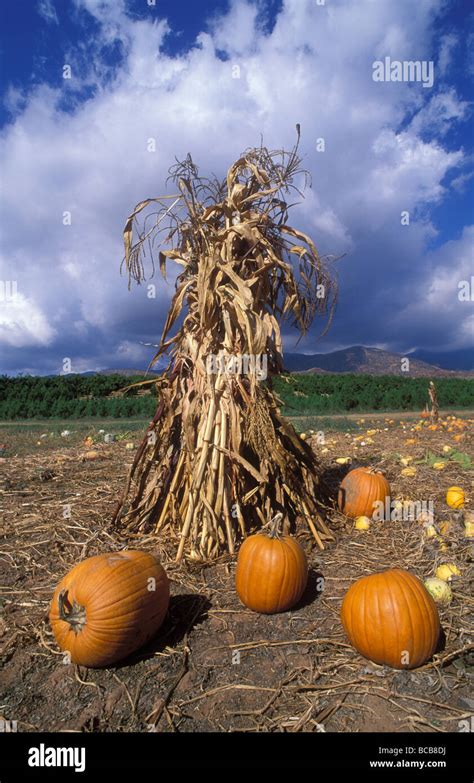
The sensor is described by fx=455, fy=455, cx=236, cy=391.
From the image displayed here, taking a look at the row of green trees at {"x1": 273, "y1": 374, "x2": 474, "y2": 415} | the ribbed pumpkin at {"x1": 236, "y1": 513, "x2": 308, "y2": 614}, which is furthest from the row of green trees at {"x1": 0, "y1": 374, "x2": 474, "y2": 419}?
the ribbed pumpkin at {"x1": 236, "y1": 513, "x2": 308, "y2": 614}

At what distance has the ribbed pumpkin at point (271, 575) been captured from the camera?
3.11m

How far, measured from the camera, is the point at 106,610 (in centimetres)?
257

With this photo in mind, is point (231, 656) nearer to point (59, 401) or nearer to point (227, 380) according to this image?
point (227, 380)

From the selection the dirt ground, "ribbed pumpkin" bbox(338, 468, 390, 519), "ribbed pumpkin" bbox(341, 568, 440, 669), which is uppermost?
"ribbed pumpkin" bbox(338, 468, 390, 519)

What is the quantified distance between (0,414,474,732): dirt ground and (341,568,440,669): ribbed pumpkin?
0.09m

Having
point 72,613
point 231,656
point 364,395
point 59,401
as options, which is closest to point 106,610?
point 72,613

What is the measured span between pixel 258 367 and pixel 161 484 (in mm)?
1525

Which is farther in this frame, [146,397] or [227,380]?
[146,397]

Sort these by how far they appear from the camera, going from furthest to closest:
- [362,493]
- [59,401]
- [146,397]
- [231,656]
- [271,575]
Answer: [146,397], [59,401], [362,493], [271,575], [231,656]

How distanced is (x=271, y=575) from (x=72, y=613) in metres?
1.28

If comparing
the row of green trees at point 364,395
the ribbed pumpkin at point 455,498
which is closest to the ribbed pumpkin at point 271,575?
the ribbed pumpkin at point 455,498

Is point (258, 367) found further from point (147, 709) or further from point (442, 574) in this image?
point (147, 709)

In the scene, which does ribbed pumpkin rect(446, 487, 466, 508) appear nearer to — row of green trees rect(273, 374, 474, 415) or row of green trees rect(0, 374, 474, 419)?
row of green trees rect(0, 374, 474, 419)

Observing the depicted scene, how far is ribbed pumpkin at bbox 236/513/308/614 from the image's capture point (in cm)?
311
